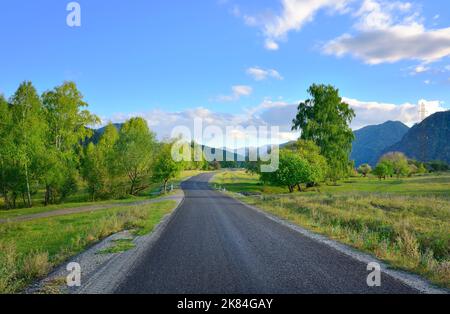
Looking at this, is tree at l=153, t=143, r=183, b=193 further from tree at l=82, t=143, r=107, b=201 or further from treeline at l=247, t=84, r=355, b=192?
treeline at l=247, t=84, r=355, b=192

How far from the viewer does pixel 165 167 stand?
49906mm

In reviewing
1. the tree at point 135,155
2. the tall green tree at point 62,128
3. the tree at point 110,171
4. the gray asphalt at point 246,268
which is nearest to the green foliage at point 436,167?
the tree at point 135,155

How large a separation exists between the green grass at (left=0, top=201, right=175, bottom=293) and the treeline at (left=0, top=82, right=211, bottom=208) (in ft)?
63.6

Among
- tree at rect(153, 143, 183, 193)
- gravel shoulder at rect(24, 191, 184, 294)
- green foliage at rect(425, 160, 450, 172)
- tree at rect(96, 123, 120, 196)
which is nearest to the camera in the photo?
gravel shoulder at rect(24, 191, 184, 294)

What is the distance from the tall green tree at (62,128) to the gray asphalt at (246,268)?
3507cm

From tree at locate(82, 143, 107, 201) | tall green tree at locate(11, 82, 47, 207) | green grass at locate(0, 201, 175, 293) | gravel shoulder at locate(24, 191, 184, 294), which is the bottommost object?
green grass at locate(0, 201, 175, 293)

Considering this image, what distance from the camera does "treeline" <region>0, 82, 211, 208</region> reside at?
3903 centimetres

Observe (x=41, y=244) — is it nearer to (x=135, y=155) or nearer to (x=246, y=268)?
(x=246, y=268)

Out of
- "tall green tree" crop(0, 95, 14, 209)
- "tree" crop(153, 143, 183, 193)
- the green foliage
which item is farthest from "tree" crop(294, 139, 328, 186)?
the green foliage

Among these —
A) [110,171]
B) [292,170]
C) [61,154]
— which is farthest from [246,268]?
[110,171]

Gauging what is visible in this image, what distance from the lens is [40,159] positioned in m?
40.7

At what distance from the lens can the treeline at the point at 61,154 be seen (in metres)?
39.0

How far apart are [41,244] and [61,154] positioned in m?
30.2

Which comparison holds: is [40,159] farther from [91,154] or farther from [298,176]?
[298,176]
